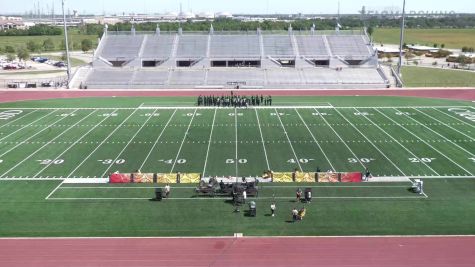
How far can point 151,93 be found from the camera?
49.7 meters

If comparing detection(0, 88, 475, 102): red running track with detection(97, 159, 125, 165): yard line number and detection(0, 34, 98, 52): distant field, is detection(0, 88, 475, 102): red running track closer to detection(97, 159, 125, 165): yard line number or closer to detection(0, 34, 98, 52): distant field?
detection(97, 159, 125, 165): yard line number

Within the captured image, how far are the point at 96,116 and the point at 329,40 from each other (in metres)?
37.6

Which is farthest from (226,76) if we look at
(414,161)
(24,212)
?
(24,212)

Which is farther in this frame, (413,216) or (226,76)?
(226,76)

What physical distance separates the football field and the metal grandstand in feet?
44.8

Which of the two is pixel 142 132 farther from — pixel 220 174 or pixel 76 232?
pixel 76 232

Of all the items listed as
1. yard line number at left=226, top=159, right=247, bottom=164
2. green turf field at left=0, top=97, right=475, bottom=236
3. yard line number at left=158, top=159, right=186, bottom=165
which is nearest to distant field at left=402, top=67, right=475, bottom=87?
green turf field at left=0, top=97, right=475, bottom=236

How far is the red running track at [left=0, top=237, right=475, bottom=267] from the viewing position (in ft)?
51.9

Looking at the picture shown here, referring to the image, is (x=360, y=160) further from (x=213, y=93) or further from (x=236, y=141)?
(x=213, y=93)

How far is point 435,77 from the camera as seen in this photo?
56.9m

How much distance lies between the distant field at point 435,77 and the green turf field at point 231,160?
1129cm

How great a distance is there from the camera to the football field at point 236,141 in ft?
83.3

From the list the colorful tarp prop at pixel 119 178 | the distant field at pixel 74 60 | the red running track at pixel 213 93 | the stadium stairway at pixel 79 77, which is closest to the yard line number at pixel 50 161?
the colorful tarp prop at pixel 119 178

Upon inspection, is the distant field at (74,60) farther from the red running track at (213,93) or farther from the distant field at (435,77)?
the distant field at (435,77)
